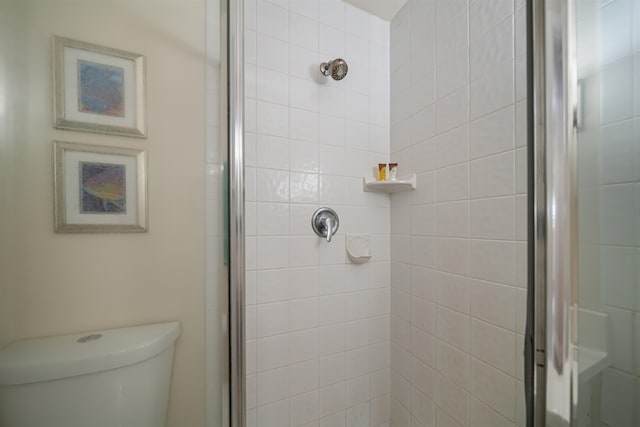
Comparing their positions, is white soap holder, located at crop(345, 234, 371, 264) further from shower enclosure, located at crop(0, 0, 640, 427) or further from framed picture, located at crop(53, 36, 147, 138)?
framed picture, located at crop(53, 36, 147, 138)

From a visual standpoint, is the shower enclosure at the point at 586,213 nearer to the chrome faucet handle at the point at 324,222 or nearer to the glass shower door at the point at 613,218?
the glass shower door at the point at 613,218

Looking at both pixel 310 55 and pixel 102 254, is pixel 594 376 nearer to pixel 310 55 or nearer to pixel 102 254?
pixel 102 254

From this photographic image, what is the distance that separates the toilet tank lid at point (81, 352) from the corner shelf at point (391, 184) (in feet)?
2.97

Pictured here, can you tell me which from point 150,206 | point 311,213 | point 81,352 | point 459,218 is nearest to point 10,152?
point 150,206

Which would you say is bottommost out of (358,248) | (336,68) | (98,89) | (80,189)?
(358,248)

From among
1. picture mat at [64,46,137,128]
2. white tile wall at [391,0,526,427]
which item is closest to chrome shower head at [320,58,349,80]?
white tile wall at [391,0,526,427]

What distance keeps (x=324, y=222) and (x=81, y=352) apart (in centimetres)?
82

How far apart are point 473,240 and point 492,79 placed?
0.53 metres

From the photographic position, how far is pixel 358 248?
1.12m

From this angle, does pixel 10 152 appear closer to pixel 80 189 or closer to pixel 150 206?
pixel 80 189

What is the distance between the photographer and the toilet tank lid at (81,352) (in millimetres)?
528

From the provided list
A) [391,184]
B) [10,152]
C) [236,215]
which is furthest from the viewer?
[391,184]

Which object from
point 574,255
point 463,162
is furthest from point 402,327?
point 574,255

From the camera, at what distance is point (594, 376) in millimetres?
336
